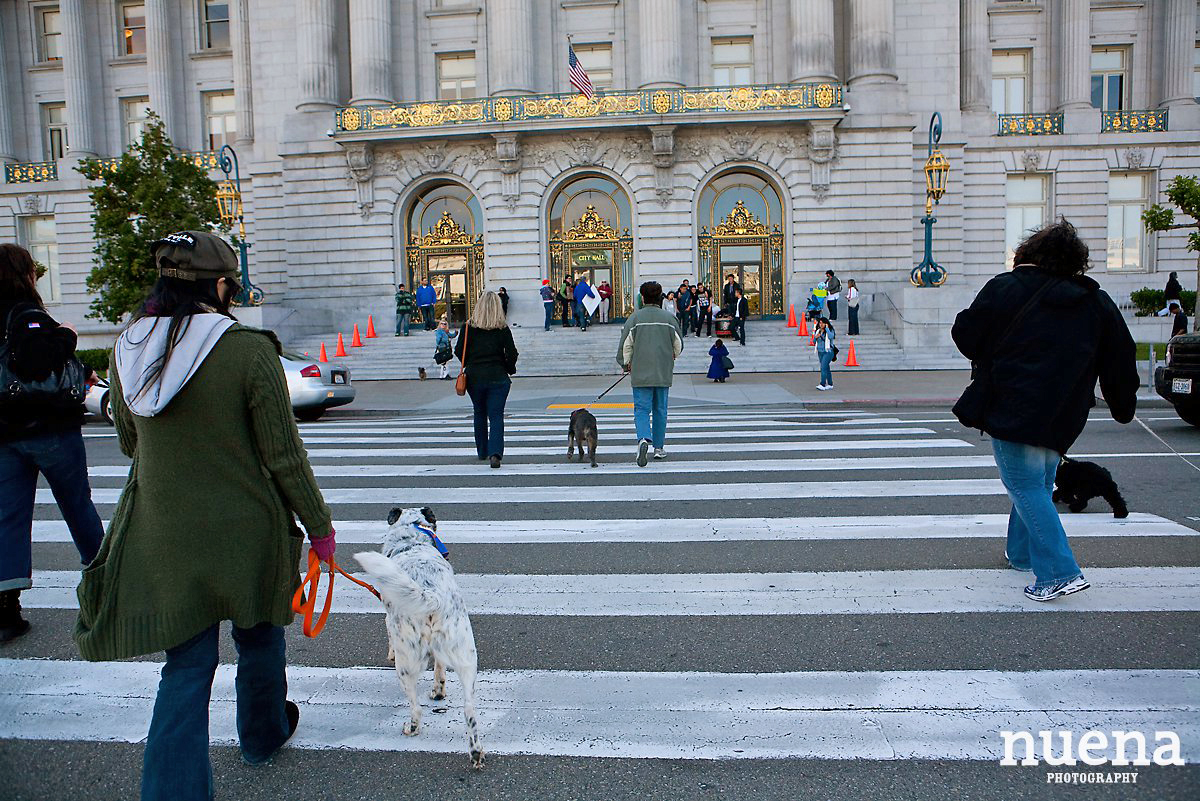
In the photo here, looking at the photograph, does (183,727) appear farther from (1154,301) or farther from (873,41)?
(1154,301)

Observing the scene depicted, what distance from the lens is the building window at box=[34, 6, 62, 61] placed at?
43.1 metres

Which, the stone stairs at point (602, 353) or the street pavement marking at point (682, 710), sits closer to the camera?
the street pavement marking at point (682, 710)

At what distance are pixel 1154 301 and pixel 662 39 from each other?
21460 millimetres

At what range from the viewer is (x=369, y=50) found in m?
34.0

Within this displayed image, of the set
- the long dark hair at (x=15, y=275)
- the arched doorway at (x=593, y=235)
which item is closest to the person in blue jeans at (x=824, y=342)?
the long dark hair at (x=15, y=275)

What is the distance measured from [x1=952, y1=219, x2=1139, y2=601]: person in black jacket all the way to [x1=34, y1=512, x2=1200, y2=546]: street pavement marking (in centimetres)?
140

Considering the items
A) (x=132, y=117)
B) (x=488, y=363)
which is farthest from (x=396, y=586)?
(x=132, y=117)

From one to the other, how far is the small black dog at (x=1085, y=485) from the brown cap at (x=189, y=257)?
20.3 ft

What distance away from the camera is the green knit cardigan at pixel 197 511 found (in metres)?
2.73

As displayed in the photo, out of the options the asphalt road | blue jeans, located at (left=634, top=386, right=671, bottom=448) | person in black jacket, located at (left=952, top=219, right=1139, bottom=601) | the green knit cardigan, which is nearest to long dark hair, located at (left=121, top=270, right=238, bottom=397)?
the green knit cardigan

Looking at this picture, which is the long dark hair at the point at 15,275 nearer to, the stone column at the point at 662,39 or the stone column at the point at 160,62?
the stone column at the point at 662,39

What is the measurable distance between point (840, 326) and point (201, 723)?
29.3 meters

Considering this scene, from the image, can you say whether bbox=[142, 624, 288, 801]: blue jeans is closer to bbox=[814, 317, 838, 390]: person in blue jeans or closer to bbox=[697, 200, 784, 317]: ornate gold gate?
bbox=[814, 317, 838, 390]: person in blue jeans

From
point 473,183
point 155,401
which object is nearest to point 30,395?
point 155,401
